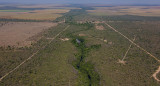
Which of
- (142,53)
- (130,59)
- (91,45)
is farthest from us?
(91,45)

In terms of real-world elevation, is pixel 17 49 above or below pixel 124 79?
above

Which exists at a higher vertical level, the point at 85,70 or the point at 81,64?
the point at 81,64

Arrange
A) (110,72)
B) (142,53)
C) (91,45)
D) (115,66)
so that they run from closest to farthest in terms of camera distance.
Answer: (110,72), (115,66), (142,53), (91,45)

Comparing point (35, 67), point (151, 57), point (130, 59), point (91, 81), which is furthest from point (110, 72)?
point (35, 67)

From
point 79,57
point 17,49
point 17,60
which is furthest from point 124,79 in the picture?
point 17,49

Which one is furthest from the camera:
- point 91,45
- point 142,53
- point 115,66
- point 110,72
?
point 91,45

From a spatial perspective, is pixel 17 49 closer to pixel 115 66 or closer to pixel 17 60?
pixel 17 60

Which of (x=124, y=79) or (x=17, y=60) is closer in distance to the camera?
(x=124, y=79)

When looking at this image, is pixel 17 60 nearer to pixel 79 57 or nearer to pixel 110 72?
pixel 79 57

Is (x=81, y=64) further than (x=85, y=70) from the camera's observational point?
Yes
